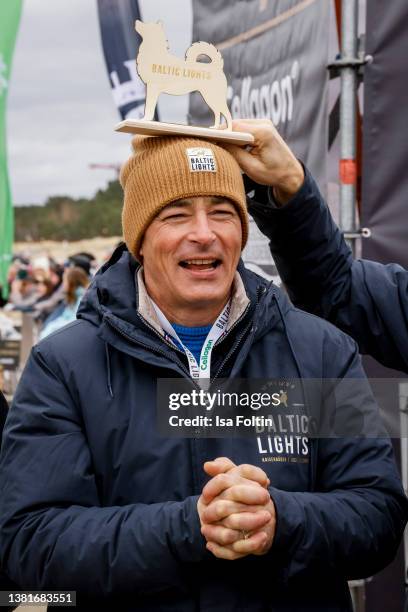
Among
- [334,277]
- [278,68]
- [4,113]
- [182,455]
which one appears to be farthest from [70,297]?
[182,455]

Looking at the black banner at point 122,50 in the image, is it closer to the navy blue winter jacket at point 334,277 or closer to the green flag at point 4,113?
the green flag at point 4,113

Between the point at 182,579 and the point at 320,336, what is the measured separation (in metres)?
0.67

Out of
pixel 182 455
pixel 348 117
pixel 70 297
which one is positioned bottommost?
pixel 182 455

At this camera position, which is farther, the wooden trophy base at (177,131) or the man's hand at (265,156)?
the man's hand at (265,156)

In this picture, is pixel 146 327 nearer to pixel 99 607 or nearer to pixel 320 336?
pixel 320 336

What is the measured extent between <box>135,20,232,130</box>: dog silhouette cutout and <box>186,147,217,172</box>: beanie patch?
0.45 ft

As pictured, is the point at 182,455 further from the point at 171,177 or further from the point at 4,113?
the point at 4,113

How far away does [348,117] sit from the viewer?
3.55m

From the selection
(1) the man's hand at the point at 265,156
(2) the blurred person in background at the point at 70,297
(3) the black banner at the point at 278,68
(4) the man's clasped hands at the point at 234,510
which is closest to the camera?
(4) the man's clasped hands at the point at 234,510

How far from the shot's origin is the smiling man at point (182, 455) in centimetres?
187

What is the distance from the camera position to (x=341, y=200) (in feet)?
11.8

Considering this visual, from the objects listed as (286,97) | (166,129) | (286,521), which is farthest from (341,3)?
(286,521)

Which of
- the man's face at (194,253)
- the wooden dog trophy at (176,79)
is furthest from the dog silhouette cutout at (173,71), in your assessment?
the man's face at (194,253)

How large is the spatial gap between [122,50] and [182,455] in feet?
15.3
